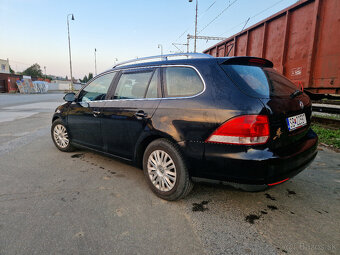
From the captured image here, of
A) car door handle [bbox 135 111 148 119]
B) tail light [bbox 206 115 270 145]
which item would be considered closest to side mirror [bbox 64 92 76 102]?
car door handle [bbox 135 111 148 119]

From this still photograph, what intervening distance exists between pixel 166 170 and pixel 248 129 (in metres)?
1.01

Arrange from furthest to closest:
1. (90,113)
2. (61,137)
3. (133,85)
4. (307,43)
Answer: (307,43)
(61,137)
(90,113)
(133,85)

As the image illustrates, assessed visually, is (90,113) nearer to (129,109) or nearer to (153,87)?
(129,109)

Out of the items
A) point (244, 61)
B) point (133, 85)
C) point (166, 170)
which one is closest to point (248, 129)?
point (244, 61)

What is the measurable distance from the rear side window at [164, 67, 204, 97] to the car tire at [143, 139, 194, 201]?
0.56m

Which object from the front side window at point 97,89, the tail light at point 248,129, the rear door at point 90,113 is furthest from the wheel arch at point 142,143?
the front side window at point 97,89

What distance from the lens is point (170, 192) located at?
7.88ft

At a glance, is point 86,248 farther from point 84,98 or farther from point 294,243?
point 84,98

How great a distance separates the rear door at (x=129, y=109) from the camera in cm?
264

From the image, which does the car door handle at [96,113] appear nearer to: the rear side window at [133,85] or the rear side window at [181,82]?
the rear side window at [133,85]

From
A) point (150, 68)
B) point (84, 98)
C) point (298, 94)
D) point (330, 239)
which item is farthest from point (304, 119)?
point (84, 98)

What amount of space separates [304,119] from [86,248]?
8.10ft

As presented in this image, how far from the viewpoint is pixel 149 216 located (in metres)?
2.17

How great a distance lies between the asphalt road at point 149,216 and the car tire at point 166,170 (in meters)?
0.14
